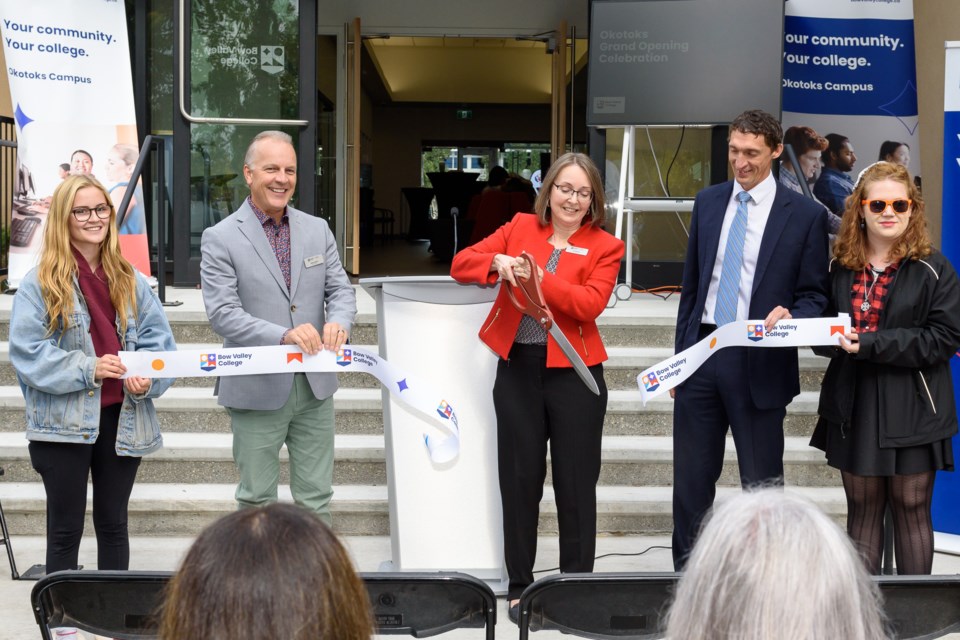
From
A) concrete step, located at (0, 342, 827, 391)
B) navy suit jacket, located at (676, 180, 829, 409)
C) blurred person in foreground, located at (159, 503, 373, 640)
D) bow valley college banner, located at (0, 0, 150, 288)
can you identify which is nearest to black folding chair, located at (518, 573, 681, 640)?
blurred person in foreground, located at (159, 503, 373, 640)

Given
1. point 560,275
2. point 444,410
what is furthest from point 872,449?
point 444,410

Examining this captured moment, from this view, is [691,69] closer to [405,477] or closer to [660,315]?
[660,315]

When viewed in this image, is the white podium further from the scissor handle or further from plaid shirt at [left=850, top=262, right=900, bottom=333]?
plaid shirt at [left=850, top=262, right=900, bottom=333]

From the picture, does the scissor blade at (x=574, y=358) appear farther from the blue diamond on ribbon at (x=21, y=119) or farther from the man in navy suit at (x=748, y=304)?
the blue diamond on ribbon at (x=21, y=119)

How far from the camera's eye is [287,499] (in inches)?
182

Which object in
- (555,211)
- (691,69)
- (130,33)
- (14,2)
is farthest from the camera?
(130,33)

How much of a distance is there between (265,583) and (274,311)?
225cm

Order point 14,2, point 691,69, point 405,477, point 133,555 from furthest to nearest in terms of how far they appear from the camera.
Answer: point 691,69, point 14,2, point 133,555, point 405,477

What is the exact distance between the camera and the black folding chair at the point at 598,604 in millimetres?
1947

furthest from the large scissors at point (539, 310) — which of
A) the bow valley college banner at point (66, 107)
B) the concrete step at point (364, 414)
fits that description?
the bow valley college banner at point (66, 107)

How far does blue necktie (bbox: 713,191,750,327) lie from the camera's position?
3408 millimetres

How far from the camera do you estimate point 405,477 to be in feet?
12.3

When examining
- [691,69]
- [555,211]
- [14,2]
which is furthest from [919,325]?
[14,2]

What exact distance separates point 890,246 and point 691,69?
367cm
